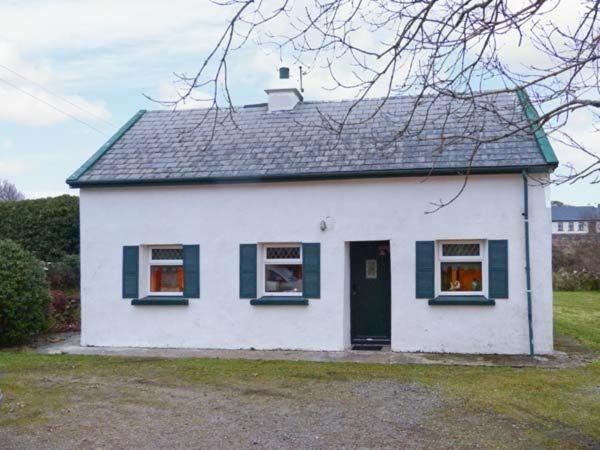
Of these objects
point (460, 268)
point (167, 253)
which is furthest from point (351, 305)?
point (167, 253)

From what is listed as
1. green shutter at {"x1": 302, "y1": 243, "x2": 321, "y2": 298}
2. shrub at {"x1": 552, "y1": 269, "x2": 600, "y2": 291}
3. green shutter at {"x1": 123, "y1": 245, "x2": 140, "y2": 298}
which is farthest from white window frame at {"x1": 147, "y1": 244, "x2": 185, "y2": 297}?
shrub at {"x1": 552, "y1": 269, "x2": 600, "y2": 291}

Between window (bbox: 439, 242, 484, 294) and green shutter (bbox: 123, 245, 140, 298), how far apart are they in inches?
245

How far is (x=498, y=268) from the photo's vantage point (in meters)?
12.5

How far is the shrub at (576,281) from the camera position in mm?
28828

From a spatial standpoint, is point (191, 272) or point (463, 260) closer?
point (463, 260)

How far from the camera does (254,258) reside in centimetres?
1350

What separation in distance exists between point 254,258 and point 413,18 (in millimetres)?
8210

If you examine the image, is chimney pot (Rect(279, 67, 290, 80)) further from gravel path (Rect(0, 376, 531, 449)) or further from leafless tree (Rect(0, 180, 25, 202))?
leafless tree (Rect(0, 180, 25, 202))

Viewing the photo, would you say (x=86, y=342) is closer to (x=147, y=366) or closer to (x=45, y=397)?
(x=147, y=366)

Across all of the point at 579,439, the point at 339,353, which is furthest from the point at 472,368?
the point at 579,439

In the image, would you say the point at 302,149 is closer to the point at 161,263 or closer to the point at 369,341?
the point at 161,263

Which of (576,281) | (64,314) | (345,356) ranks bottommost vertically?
(345,356)

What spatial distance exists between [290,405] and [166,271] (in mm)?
6300

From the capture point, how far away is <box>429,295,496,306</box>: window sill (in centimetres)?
1245
